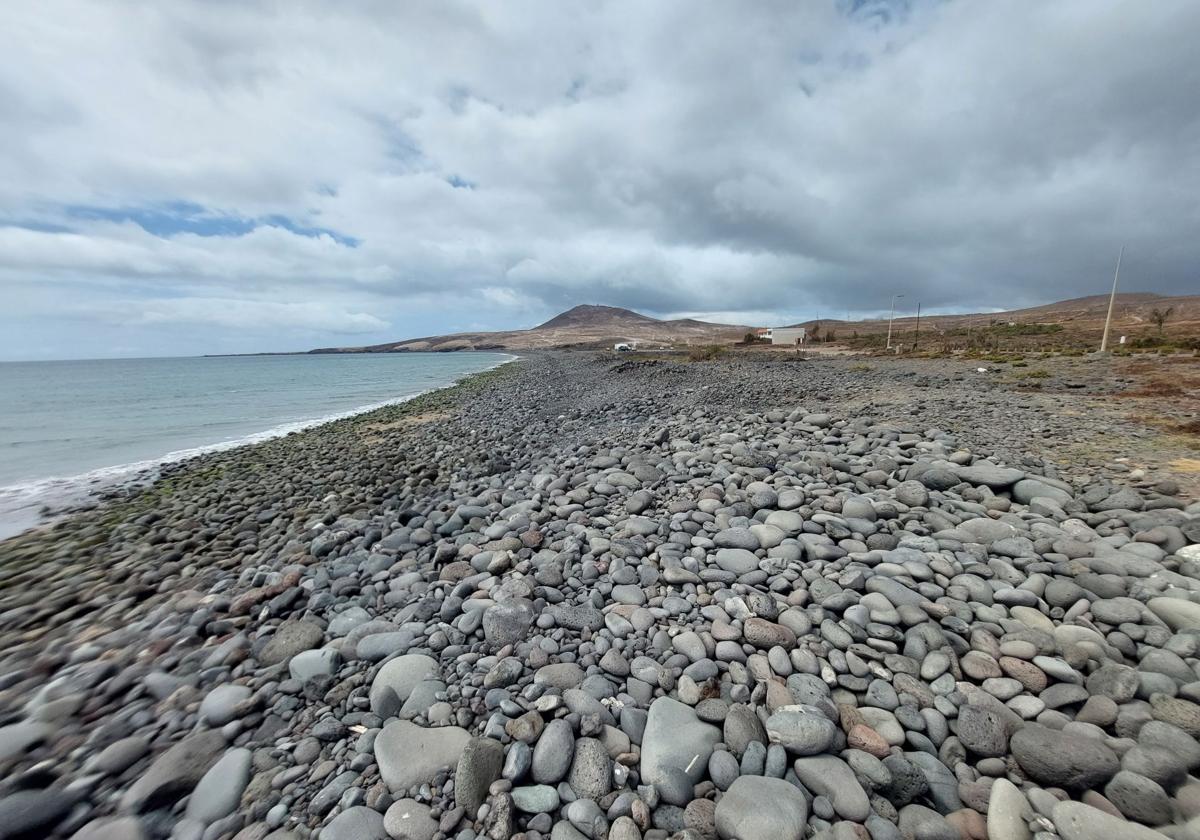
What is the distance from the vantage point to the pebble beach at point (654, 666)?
8.09 ft

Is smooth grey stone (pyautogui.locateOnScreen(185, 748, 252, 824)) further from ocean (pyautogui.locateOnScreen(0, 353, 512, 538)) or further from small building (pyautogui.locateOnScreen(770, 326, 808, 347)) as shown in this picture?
small building (pyautogui.locateOnScreen(770, 326, 808, 347))

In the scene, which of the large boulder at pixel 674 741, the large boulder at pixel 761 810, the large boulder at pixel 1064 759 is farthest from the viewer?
the large boulder at pixel 674 741

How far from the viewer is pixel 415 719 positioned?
10.2ft

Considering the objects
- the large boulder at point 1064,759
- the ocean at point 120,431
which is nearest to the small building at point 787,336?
the ocean at point 120,431

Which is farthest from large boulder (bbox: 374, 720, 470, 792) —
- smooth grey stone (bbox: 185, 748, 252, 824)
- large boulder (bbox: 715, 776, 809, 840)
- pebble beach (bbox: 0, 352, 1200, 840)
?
large boulder (bbox: 715, 776, 809, 840)

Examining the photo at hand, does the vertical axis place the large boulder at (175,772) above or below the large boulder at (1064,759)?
below

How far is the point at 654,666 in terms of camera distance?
11.0ft

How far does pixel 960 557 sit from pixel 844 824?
3147 millimetres

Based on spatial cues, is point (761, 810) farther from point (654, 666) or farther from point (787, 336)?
point (787, 336)

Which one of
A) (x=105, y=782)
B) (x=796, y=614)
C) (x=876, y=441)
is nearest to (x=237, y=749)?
(x=105, y=782)

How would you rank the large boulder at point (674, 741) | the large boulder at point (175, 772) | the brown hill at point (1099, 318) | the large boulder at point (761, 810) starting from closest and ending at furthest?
the large boulder at point (761, 810) → the large boulder at point (674, 741) → the large boulder at point (175, 772) → the brown hill at point (1099, 318)

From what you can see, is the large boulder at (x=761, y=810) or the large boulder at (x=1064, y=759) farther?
A: the large boulder at (x=1064, y=759)

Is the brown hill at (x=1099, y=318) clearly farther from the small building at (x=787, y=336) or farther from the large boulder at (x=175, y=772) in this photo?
the large boulder at (x=175, y=772)

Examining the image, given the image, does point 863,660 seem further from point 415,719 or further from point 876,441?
point 876,441
